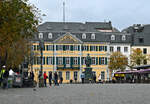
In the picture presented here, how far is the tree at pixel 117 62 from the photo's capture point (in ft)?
304

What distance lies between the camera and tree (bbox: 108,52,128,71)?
304ft

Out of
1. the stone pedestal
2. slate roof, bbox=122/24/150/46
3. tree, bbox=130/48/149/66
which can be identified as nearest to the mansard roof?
slate roof, bbox=122/24/150/46

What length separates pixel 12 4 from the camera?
28.7 m

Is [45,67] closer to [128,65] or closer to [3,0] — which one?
[128,65]

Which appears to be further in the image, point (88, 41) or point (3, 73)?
point (88, 41)

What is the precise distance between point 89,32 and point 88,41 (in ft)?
7.45

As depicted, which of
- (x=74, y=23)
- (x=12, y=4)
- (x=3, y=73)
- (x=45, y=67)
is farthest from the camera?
(x=74, y=23)

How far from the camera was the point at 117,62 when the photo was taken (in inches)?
3661

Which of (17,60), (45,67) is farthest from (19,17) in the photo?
(45,67)

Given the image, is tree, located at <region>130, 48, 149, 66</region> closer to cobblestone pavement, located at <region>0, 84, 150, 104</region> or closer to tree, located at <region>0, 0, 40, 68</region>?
tree, located at <region>0, 0, 40, 68</region>

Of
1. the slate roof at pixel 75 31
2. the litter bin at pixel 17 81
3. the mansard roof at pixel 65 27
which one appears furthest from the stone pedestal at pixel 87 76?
the mansard roof at pixel 65 27

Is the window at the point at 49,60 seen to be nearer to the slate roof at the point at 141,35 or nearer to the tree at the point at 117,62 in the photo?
the tree at the point at 117,62

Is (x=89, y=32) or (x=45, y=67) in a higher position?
(x=89, y=32)

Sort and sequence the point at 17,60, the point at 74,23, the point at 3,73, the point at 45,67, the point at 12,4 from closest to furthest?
the point at 12,4 → the point at 3,73 → the point at 17,60 → the point at 45,67 → the point at 74,23
